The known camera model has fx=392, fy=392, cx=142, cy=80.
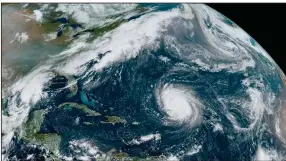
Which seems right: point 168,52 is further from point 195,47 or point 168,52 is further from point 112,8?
point 112,8

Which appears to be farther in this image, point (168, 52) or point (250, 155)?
Result: point (168, 52)

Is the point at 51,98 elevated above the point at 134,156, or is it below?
above

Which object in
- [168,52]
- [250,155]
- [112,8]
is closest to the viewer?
[250,155]

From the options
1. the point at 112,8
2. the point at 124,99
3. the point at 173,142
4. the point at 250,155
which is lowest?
the point at 250,155

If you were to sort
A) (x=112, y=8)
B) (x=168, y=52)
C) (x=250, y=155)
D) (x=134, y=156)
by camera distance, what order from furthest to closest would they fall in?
(x=112, y=8) → (x=168, y=52) → (x=250, y=155) → (x=134, y=156)

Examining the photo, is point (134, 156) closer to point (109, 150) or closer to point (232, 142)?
point (109, 150)

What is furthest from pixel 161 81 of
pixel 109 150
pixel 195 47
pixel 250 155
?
pixel 250 155
